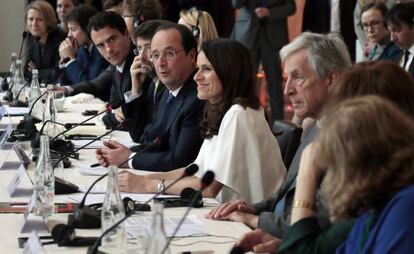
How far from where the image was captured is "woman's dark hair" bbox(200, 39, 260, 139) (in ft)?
10.8

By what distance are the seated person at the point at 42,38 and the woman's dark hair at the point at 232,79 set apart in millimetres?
4484

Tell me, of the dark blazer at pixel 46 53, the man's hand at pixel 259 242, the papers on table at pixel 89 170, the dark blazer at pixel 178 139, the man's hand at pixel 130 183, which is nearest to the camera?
the man's hand at pixel 259 242

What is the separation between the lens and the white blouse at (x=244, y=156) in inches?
126

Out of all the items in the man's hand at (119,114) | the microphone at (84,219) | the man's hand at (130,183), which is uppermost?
the microphone at (84,219)

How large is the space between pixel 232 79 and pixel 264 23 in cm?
390

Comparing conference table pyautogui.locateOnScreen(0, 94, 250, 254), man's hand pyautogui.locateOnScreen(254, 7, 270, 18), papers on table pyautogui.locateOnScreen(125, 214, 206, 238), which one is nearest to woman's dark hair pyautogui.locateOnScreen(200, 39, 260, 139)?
conference table pyautogui.locateOnScreen(0, 94, 250, 254)

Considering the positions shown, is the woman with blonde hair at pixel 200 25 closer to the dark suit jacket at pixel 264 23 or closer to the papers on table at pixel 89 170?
the papers on table at pixel 89 170

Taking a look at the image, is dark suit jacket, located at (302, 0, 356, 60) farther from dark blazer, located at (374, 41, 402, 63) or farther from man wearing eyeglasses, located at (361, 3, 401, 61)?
dark blazer, located at (374, 41, 402, 63)

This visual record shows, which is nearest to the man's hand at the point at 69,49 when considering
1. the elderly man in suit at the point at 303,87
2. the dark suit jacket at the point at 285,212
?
the elderly man in suit at the point at 303,87

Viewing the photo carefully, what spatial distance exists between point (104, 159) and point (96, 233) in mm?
1091

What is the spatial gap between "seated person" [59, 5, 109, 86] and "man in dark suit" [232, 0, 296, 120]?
1216mm

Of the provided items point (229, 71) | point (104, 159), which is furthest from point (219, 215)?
point (104, 159)

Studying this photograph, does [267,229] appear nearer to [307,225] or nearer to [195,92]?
[307,225]

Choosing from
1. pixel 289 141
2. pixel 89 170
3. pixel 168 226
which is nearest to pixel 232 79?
pixel 289 141
